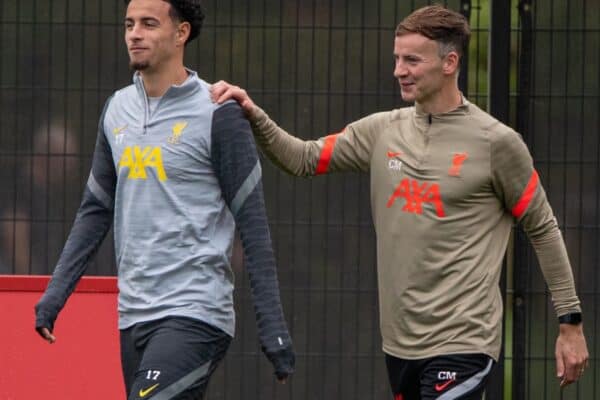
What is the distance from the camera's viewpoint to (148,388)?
5.02 meters

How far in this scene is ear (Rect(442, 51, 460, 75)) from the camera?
591 centimetres

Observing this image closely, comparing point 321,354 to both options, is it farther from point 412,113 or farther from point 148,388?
point 148,388

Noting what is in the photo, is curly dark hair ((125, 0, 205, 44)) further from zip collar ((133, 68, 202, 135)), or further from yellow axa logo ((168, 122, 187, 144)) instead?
yellow axa logo ((168, 122, 187, 144))

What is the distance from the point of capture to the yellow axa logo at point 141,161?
523cm

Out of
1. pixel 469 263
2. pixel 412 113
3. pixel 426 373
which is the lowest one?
pixel 426 373

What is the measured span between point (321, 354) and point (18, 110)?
2.32 metres

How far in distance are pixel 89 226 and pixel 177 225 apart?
522mm

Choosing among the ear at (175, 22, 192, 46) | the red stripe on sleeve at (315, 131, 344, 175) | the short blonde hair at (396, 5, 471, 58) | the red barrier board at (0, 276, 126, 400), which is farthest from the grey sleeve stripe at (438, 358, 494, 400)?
the red barrier board at (0, 276, 126, 400)

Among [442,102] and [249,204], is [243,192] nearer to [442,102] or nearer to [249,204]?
[249,204]

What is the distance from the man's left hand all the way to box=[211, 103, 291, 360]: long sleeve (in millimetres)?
1269

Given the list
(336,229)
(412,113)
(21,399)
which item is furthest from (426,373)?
(336,229)

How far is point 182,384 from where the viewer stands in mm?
5082

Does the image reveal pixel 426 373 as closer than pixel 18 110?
Yes

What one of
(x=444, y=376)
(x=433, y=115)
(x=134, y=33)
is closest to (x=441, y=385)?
(x=444, y=376)
